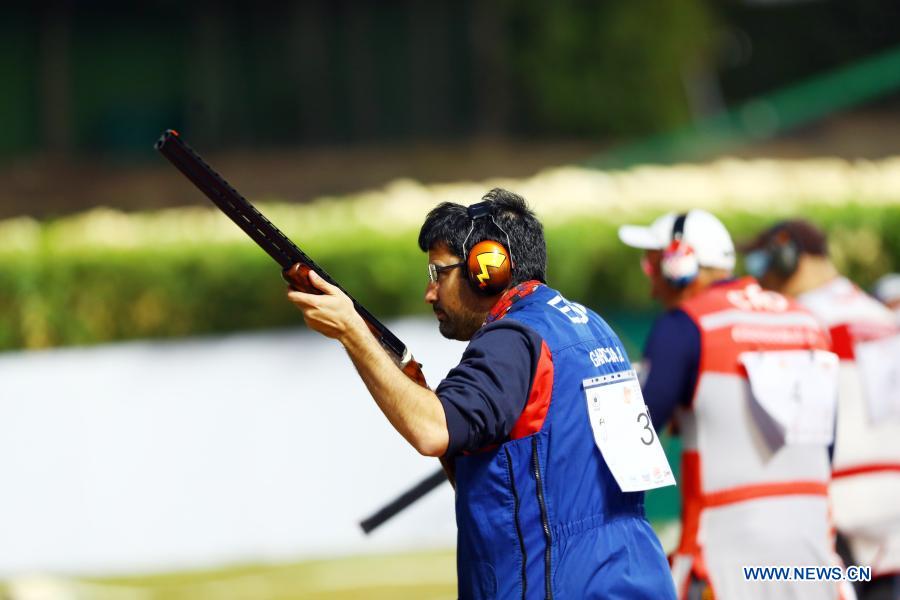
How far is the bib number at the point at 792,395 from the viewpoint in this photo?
17.3ft

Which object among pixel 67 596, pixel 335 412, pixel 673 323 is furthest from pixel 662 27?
pixel 673 323

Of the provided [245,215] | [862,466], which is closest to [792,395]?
[862,466]

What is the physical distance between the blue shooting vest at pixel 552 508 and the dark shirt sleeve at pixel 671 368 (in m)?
1.39

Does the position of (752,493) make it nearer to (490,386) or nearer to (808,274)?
(808,274)

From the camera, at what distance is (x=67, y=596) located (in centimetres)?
840

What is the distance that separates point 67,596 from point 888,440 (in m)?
4.62

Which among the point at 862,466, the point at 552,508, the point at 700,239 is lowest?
the point at 862,466

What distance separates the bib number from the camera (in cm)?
527

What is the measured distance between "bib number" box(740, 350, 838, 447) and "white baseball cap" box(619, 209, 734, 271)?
48 centimetres

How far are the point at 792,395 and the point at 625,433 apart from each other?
5.14 feet

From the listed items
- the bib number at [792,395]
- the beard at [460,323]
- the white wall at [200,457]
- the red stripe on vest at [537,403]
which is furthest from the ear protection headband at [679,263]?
the white wall at [200,457]

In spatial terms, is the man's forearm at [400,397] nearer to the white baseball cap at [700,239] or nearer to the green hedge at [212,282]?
the white baseball cap at [700,239]

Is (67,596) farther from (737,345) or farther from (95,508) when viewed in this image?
(737,345)

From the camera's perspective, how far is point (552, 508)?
12.4 ft
